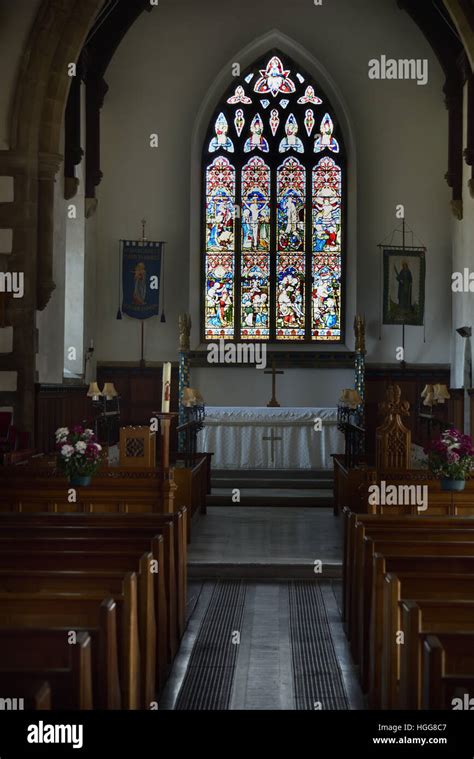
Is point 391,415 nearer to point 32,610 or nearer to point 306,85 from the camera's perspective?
point 32,610

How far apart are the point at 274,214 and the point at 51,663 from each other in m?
14.6

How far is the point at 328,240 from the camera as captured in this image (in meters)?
16.9

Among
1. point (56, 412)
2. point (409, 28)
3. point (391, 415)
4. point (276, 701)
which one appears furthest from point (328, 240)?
point (276, 701)

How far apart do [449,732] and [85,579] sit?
1698 mm

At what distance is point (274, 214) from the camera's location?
16906 mm

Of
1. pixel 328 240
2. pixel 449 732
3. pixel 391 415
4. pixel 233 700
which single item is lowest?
pixel 233 700

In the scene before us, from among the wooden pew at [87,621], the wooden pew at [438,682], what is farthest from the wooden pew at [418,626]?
the wooden pew at [87,621]

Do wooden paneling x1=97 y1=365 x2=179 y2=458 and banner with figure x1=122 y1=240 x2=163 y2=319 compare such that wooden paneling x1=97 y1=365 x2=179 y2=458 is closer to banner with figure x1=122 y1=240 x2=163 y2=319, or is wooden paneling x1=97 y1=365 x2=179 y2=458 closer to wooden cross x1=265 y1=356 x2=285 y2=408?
banner with figure x1=122 y1=240 x2=163 y2=319

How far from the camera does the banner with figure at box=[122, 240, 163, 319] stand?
52.7 feet

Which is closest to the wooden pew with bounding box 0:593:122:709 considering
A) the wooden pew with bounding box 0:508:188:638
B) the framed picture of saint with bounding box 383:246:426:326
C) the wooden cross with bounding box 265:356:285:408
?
the wooden pew with bounding box 0:508:188:638

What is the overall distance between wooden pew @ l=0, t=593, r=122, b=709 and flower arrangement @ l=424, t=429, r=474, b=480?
402 centimetres

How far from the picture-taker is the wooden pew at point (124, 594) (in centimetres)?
344

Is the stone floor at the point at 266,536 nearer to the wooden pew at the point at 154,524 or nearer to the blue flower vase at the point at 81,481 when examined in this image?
the blue flower vase at the point at 81,481

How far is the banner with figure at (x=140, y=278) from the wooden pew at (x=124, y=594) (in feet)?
40.1
